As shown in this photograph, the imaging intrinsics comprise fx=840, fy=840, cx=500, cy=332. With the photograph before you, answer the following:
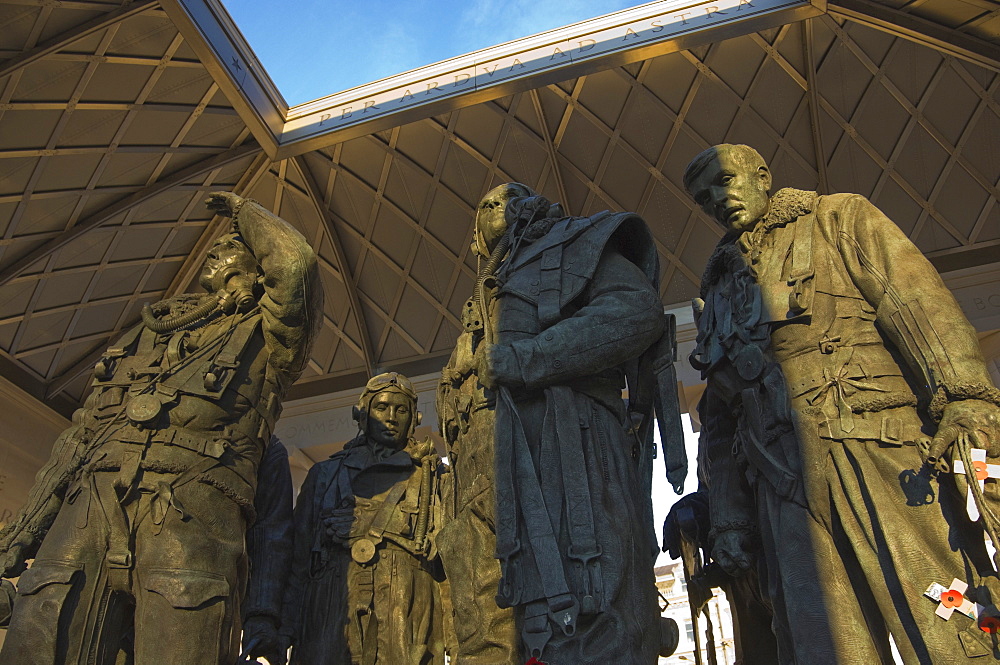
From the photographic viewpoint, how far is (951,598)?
3.08m

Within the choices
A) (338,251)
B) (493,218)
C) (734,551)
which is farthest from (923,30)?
(734,551)

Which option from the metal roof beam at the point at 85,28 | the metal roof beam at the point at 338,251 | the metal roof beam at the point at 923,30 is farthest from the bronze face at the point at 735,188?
the metal roof beam at the point at 338,251

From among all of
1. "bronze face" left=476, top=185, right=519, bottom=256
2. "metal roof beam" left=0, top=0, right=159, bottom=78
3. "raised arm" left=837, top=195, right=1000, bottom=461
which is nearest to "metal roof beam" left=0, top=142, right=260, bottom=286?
"metal roof beam" left=0, top=0, right=159, bottom=78

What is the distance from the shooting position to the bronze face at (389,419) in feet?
20.9

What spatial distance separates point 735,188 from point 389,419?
3.17 meters

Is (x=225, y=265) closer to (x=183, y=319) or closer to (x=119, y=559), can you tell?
(x=183, y=319)

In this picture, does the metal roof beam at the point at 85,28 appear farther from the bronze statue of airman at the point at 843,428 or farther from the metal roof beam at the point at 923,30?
the bronze statue of airman at the point at 843,428

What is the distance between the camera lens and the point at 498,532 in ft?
9.88

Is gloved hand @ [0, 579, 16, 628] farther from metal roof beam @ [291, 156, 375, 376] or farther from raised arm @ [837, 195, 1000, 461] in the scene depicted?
metal roof beam @ [291, 156, 375, 376]

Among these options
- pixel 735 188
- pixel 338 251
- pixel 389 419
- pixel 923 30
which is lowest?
pixel 389 419

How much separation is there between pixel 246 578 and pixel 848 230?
11.0 ft

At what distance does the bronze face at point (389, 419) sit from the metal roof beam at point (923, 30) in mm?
12392

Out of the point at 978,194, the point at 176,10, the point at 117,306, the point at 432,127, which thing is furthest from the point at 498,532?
the point at 117,306

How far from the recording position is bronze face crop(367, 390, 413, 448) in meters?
6.37
